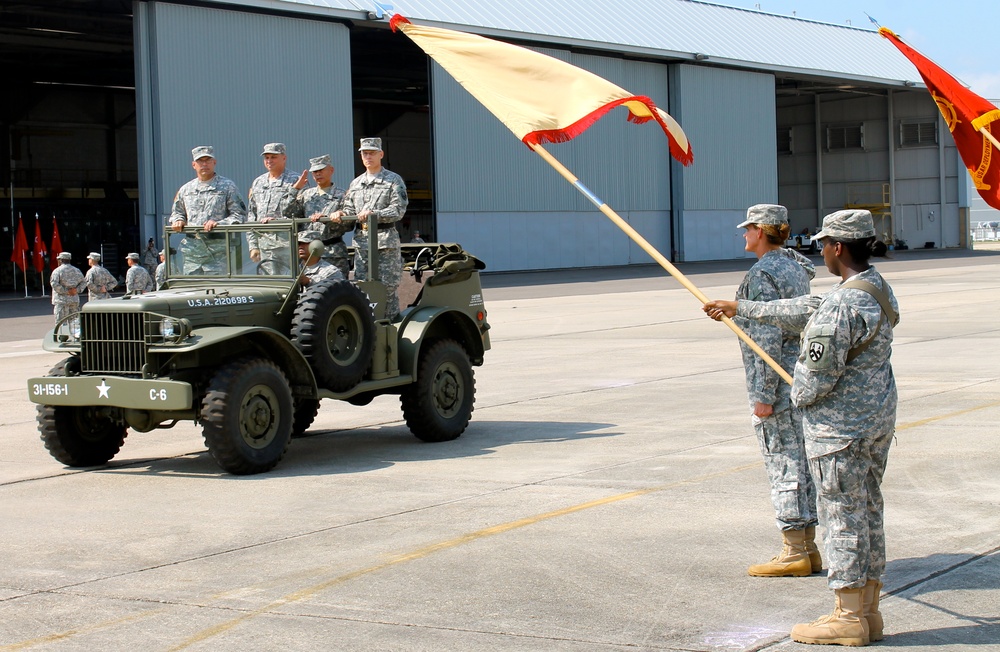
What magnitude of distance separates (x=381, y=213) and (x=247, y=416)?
2.33m

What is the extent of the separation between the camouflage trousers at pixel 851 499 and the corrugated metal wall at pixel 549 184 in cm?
4043

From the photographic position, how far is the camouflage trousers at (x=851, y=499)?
4984 millimetres

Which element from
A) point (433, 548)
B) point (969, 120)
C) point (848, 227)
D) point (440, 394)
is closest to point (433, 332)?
point (440, 394)

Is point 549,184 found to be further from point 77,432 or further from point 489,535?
point 489,535

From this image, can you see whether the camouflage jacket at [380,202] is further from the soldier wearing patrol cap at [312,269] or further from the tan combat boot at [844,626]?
Answer: the tan combat boot at [844,626]

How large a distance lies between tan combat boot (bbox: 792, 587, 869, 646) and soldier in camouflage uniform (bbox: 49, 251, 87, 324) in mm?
18550

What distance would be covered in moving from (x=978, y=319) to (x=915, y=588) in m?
17.5

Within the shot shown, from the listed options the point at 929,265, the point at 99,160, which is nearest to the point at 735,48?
the point at 929,265

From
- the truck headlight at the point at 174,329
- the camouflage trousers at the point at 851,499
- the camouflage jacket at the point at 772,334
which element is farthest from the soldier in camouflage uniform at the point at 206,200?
the camouflage trousers at the point at 851,499

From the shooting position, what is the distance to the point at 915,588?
5.79 meters

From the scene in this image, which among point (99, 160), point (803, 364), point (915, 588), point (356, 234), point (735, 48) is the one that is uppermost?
point (735, 48)

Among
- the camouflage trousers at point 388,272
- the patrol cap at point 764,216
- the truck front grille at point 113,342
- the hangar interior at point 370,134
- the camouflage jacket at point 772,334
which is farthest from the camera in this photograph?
the hangar interior at point 370,134

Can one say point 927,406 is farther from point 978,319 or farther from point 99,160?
point 99,160

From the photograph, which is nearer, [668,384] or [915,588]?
[915,588]
